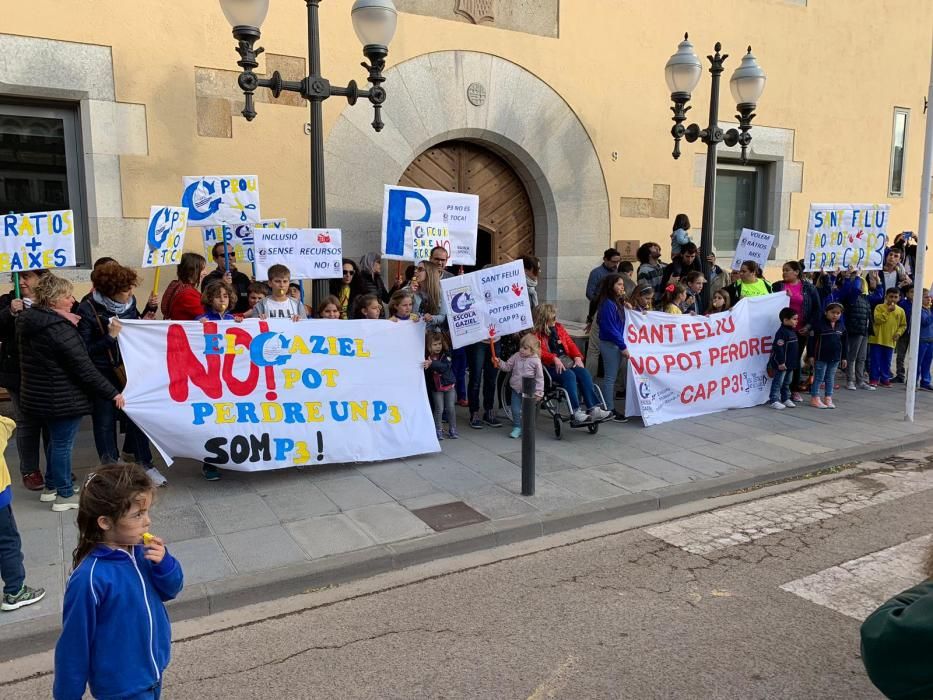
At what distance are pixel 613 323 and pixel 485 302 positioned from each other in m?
1.74

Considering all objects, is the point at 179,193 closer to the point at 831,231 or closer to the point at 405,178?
the point at 405,178

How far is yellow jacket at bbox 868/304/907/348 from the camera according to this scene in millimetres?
10531

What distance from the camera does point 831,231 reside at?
9570mm

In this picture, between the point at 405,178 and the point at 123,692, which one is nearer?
the point at 123,692

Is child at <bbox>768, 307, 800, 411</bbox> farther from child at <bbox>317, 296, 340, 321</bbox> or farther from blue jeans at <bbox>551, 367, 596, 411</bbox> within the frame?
child at <bbox>317, 296, 340, 321</bbox>

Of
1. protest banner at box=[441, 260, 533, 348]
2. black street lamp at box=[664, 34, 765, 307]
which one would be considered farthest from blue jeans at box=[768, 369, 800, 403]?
protest banner at box=[441, 260, 533, 348]

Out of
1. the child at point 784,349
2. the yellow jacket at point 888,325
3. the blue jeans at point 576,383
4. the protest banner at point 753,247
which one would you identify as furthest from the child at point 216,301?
the yellow jacket at point 888,325

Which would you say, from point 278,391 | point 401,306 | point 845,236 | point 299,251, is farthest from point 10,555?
point 845,236

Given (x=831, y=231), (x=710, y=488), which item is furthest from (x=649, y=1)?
(x=710, y=488)

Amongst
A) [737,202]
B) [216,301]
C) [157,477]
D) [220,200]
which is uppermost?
[737,202]

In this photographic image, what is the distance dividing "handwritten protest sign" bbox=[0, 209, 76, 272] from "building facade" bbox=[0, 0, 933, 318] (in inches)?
75.8

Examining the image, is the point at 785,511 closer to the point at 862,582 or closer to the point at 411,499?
the point at 862,582

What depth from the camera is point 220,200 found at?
7551 millimetres

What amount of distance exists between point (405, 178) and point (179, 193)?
3114mm
